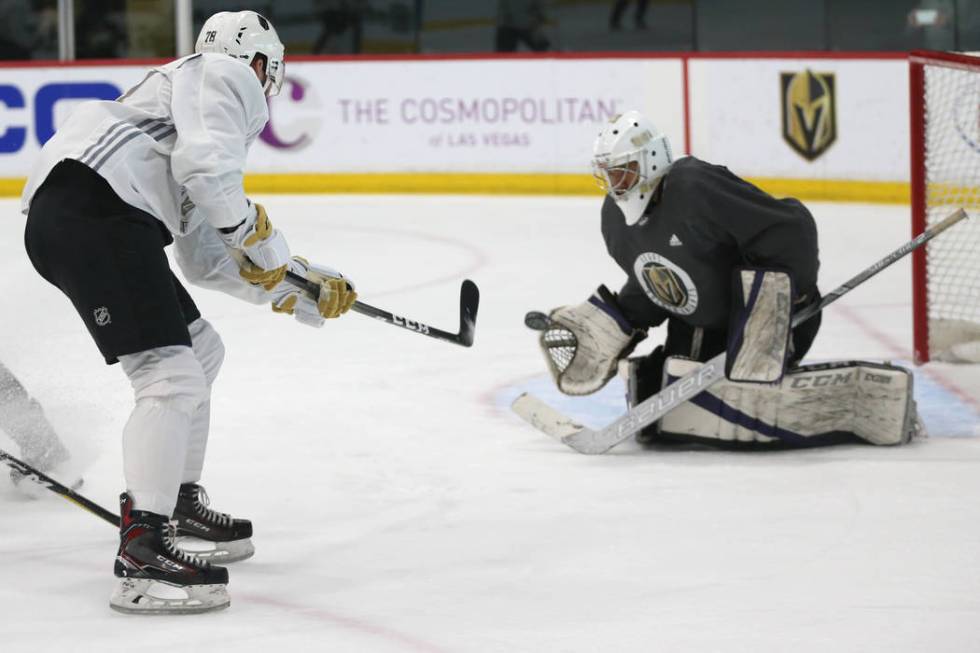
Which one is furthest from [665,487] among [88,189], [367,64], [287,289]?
[367,64]

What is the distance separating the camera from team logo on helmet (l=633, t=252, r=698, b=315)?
3.65 m

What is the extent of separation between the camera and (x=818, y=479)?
134 inches

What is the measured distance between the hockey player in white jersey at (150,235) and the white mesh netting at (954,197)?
2.63 m

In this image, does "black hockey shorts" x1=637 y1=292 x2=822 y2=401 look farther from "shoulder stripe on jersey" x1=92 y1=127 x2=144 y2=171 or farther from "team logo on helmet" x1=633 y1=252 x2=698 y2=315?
"shoulder stripe on jersey" x1=92 y1=127 x2=144 y2=171

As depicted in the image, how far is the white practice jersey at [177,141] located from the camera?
2.54 metres

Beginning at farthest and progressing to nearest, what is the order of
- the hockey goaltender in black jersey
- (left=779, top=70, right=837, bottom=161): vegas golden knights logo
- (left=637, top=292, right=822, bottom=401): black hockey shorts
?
(left=779, top=70, right=837, bottom=161): vegas golden knights logo, (left=637, top=292, right=822, bottom=401): black hockey shorts, the hockey goaltender in black jersey

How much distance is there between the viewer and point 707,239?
360 centimetres

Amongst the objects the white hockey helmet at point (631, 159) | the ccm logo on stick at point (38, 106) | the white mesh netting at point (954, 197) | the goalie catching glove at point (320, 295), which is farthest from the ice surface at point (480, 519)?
the ccm logo on stick at point (38, 106)

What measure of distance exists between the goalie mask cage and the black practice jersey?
1.11 m

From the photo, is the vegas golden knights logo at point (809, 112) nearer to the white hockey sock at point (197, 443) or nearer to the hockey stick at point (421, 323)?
the hockey stick at point (421, 323)

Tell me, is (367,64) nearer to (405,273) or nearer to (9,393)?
(405,273)

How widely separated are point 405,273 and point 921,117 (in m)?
2.38

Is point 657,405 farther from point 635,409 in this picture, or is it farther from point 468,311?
point 468,311

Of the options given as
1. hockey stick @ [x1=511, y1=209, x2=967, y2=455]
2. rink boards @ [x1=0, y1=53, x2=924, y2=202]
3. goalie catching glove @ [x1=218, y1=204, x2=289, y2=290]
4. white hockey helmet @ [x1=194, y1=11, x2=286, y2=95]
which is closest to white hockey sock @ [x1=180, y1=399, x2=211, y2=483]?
goalie catching glove @ [x1=218, y1=204, x2=289, y2=290]
